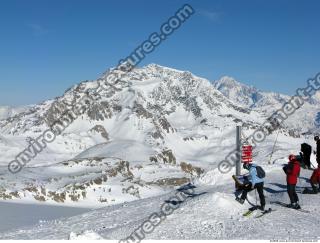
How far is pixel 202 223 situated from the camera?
18844 millimetres

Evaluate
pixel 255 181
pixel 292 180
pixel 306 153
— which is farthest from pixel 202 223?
pixel 306 153

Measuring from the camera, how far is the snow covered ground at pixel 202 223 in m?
17.4

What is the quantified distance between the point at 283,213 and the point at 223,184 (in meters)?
9.53

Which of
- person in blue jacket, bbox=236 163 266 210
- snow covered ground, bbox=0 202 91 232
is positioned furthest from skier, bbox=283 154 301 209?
snow covered ground, bbox=0 202 91 232

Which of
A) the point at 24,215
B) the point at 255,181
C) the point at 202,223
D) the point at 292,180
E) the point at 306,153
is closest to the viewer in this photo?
the point at 202,223

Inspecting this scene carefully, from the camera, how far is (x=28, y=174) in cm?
6406

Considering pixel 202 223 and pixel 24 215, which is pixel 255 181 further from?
pixel 24 215

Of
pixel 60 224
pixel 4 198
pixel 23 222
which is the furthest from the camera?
pixel 4 198

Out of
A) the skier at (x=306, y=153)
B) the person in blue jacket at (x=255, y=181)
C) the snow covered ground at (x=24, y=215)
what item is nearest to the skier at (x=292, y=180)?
the person in blue jacket at (x=255, y=181)

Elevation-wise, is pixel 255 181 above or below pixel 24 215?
above

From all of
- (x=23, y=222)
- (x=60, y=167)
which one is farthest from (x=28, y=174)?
(x=23, y=222)

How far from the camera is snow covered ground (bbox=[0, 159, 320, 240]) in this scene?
57.0ft

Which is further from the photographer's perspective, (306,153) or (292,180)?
(306,153)

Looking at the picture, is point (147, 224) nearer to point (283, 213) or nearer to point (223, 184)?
point (283, 213)
